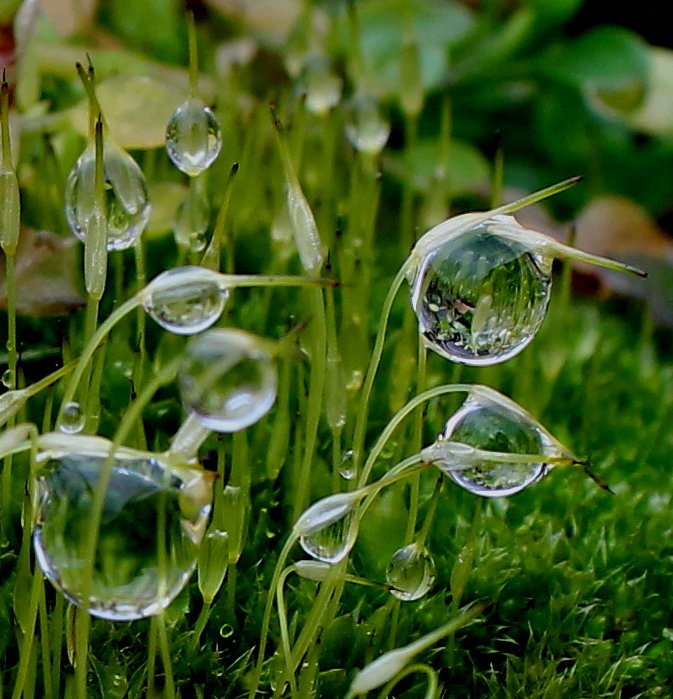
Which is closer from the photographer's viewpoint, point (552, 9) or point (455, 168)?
point (455, 168)

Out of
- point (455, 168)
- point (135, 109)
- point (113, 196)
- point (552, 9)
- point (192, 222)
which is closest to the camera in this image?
point (113, 196)

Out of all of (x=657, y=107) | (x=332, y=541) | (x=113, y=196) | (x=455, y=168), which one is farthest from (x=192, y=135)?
(x=657, y=107)

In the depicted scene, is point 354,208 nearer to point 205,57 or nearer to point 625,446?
point 625,446

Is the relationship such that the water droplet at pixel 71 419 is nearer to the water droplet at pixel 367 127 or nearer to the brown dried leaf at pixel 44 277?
the brown dried leaf at pixel 44 277

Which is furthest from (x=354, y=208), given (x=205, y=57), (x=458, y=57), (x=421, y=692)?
(x=458, y=57)

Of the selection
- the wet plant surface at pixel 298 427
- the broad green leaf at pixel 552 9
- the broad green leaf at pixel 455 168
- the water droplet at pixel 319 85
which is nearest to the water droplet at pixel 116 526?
the wet plant surface at pixel 298 427

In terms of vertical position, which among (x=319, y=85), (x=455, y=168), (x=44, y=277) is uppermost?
(x=319, y=85)

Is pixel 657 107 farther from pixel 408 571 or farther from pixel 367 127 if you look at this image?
pixel 408 571
